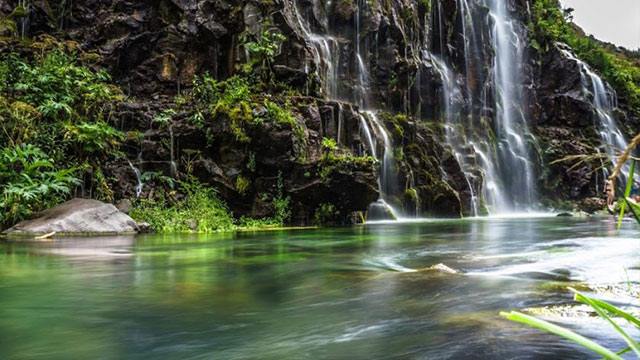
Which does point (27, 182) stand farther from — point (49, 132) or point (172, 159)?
point (172, 159)

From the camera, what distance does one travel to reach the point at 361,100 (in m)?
26.8

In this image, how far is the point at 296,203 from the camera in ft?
61.5

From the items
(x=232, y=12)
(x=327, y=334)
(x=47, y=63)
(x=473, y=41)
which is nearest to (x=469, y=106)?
(x=473, y=41)

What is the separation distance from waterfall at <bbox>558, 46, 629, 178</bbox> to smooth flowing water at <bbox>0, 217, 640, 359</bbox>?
2956 centimetres

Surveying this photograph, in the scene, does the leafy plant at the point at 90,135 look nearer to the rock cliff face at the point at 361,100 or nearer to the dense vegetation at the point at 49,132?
the dense vegetation at the point at 49,132

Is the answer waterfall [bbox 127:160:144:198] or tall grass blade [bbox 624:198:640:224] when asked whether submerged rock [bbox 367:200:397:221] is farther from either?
tall grass blade [bbox 624:198:640:224]

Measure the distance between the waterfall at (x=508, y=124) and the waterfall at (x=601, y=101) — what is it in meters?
4.12

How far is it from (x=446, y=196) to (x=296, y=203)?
905cm

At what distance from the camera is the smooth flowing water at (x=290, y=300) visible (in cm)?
381

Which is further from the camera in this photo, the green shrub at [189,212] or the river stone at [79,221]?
the green shrub at [189,212]

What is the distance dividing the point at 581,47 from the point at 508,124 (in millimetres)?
12525

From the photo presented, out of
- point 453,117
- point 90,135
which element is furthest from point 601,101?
point 90,135

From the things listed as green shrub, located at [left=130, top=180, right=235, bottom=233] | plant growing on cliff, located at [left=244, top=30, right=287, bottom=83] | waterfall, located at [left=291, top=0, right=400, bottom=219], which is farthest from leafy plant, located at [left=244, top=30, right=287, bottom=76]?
green shrub, located at [left=130, top=180, right=235, bottom=233]

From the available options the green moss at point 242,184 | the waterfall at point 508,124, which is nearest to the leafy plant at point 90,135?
the green moss at point 242,184
